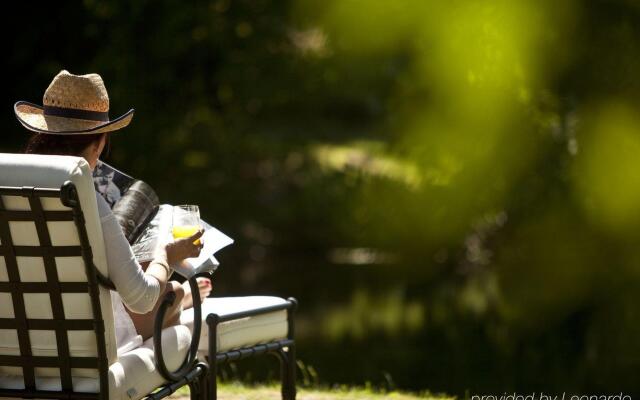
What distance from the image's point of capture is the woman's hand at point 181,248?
136 inches

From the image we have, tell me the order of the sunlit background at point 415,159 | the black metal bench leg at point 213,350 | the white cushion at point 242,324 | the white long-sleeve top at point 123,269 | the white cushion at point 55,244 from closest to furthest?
the white cushion at point 55,244 < the white long-sleeve top at point 123,269 < the black metal bench leg at point 213,350 < the white cushion at point 242,324 < the sunlit background at point 415,159

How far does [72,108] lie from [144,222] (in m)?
0.53

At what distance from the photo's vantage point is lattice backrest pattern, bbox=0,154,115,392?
3041 mm

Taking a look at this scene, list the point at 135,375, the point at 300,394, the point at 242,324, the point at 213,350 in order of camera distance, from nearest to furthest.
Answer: the point at 135,375
the point at 213,350
the point at 242,324
the point at 300,394

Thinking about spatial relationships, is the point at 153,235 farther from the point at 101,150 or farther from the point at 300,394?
the point at 300,394

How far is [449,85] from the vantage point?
627 inches

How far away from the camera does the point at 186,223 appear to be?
3520mm

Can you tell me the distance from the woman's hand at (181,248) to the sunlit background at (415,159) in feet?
25.3

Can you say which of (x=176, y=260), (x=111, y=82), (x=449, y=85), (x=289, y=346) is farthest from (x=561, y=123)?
(x=176, y=260)

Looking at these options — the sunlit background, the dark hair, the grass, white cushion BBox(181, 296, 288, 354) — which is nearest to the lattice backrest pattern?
the dark hair

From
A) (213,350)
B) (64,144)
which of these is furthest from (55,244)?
(213,350)

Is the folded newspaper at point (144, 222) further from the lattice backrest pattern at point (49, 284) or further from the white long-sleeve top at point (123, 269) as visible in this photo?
the lattice backrest pattern at point (49, 284)

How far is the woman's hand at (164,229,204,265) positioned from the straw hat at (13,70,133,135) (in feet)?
1.26

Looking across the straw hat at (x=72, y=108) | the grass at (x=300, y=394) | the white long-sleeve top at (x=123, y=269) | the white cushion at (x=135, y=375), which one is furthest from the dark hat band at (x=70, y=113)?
the grass at (x=300, y=394)
